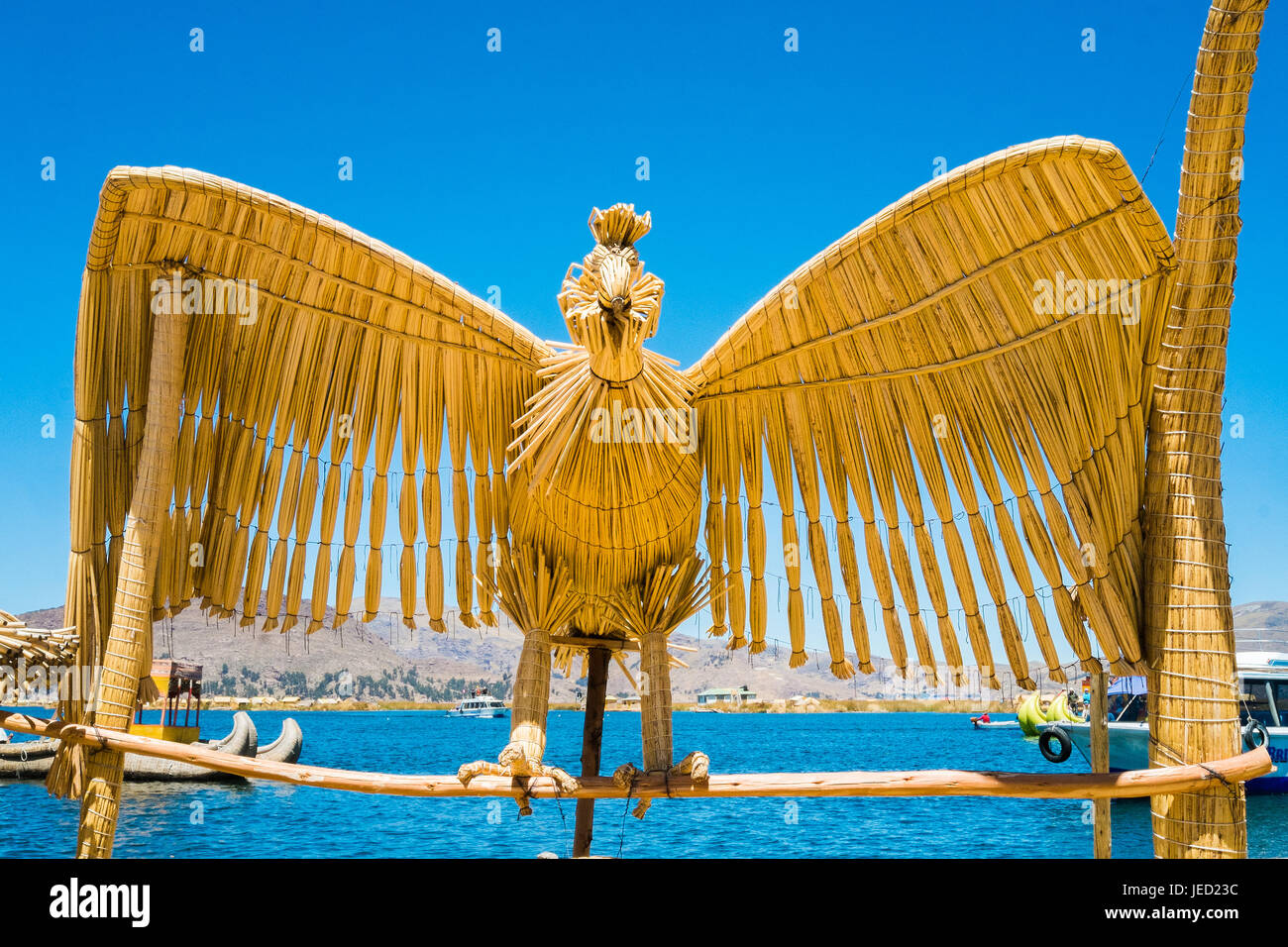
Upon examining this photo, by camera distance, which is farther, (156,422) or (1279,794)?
(1279,794)

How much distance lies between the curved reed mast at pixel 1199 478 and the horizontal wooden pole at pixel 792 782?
0.23 meters

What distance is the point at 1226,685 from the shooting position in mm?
4723

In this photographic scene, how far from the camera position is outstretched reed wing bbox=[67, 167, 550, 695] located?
16.6ft

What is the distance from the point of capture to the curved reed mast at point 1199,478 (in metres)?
4.63

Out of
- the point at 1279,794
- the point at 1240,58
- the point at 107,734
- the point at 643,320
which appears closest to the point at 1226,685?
the point at 1240,58

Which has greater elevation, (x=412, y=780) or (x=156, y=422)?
(x=156, y=422)

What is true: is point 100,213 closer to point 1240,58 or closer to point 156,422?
point 156,422

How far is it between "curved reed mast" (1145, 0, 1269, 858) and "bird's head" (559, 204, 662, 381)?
2.54m

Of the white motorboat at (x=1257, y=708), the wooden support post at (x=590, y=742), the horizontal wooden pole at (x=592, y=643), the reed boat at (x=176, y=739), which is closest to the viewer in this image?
the horizontal wooden pole at (x=592, y=643)

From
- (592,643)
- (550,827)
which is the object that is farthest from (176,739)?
(592,643)

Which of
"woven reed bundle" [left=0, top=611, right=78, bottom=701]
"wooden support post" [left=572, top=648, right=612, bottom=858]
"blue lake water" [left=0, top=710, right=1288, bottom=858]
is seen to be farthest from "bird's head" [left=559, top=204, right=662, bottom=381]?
"blue lake water" [left=0, top=710, right=1288, bottom=858]

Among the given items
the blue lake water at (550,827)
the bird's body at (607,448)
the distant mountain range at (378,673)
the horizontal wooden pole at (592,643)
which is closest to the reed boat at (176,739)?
the blue lake water at (550,827)

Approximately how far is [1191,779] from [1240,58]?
3.25m

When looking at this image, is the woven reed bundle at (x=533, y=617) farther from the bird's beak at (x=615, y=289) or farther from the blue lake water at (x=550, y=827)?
the blue lake water at (x=550, y=827)
